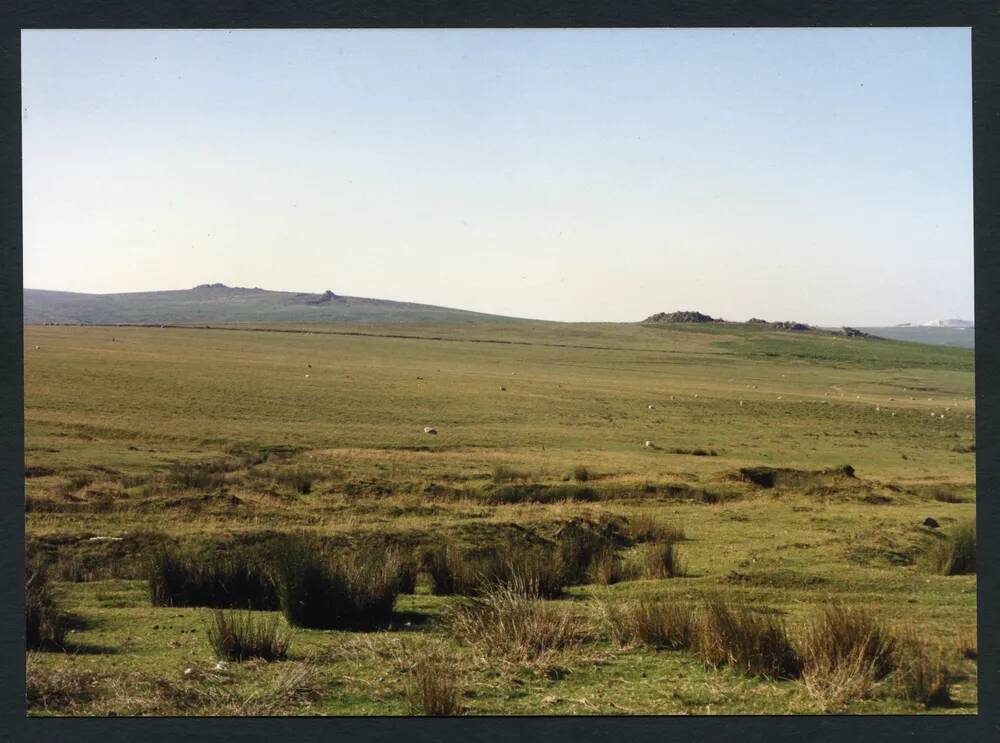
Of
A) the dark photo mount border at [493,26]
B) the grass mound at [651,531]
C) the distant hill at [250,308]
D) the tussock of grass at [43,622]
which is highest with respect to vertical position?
the distant hill at [250,308]

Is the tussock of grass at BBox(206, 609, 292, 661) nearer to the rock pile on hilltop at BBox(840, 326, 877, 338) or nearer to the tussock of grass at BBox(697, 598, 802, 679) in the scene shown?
the tussock of grass at BBox(697, 598, 802, 679)

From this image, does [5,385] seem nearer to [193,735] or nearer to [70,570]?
[193,735]

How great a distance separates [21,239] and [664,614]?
312 inches

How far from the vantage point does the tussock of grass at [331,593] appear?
11.7 metres

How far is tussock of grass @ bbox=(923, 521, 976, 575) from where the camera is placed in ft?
46.8

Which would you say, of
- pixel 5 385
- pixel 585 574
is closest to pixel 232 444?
pixel 585 574

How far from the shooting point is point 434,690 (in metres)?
8.83

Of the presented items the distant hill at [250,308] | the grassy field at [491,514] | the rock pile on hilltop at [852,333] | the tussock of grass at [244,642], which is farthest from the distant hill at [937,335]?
the tussock of grass at [244,642]

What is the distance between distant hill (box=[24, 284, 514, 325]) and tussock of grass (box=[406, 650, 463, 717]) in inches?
4639

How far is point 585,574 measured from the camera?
47.6 feet

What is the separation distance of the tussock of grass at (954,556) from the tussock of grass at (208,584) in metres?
9.96

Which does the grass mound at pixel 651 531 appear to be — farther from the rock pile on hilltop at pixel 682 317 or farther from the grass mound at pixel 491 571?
the rock pile on hilltop at pixel 682 317

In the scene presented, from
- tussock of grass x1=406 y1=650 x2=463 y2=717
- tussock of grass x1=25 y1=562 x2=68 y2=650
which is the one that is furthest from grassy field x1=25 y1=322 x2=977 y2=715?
tussock of grass x1=25 y1=562 x2=68 y2=650

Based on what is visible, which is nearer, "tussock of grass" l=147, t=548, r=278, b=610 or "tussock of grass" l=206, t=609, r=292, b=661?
"tussock of grass" l=206, t=609, r=292, b=661
